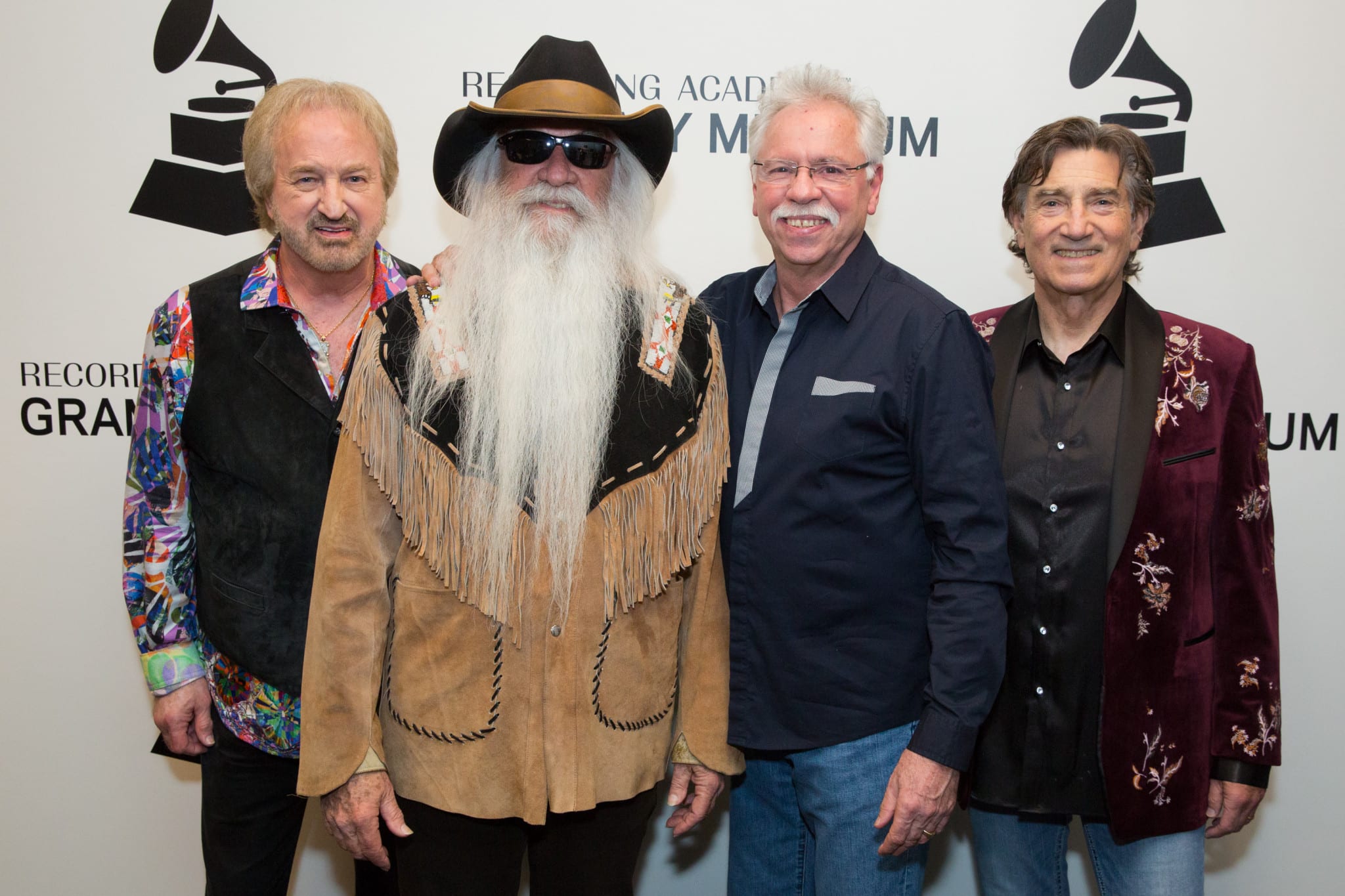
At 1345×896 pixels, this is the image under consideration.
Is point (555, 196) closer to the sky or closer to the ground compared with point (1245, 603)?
closer to the sky

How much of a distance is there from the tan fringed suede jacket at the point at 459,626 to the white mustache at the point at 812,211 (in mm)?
487

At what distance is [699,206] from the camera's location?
113 inches

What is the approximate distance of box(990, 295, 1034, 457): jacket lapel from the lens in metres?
1.98

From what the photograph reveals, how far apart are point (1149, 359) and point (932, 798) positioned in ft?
3.35

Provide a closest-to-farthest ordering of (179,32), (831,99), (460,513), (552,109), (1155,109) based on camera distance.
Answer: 1. (460,513)
2. (552,109)
3. (831,99)
4. (179,32)
5. (1155,109)

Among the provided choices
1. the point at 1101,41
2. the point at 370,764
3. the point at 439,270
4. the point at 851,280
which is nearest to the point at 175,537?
the point at 370,764

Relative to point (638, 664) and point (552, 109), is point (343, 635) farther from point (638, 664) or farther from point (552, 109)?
point (552, 109)

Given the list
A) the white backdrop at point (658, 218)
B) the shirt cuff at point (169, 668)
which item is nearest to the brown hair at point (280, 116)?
the white backdrop at point (658, 218)

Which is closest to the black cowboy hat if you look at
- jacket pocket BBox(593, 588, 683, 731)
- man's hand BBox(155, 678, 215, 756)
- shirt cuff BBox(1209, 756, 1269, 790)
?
jacket pocket BBox(593, 588, 683, 731)

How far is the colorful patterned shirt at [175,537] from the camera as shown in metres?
2.03

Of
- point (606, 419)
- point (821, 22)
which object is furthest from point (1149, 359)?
point (821, 22)

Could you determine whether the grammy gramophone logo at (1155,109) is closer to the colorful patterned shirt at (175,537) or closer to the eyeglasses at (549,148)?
the eyeglasses at (549,148)

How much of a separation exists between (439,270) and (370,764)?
963mm

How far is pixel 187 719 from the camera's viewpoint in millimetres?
2117
